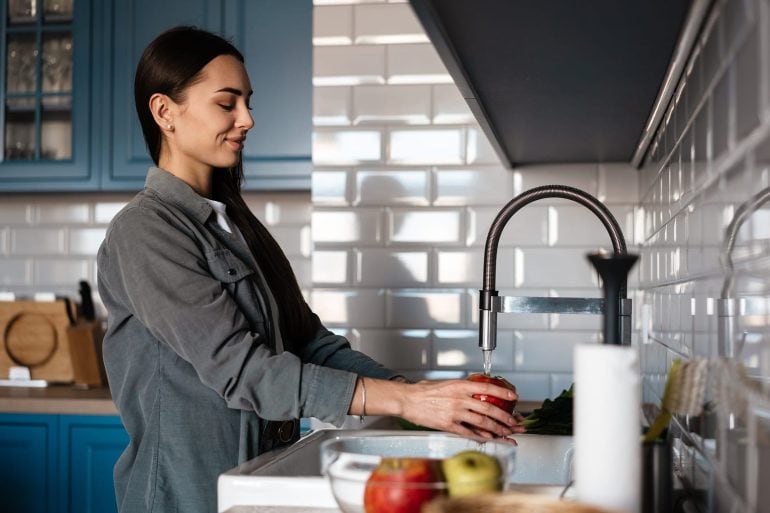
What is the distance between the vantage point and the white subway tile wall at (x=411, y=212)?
229 centimetres

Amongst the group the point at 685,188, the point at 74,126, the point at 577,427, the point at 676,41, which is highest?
the point at 74,126

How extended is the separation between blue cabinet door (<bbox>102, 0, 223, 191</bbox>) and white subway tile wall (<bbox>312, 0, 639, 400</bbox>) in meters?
0.77

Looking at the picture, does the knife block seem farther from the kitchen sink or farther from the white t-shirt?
the kitchen sink

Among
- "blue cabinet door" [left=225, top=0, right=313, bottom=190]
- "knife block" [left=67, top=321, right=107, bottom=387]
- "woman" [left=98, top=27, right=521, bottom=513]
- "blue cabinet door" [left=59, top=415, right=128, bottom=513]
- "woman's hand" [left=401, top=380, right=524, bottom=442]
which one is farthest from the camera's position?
"knife block" [left=67, top=321, right=107, bottom=387]

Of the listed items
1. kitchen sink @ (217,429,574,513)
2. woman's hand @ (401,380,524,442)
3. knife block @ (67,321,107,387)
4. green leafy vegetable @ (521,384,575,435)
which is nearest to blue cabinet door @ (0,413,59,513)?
knife block @ (67,321,107,387)

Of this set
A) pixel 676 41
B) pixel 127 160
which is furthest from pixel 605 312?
pixel 127 160

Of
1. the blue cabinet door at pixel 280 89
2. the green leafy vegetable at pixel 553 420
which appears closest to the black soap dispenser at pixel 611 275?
the green leafy vegetable at pixel 553 420

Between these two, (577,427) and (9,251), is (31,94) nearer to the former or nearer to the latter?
(9,251)

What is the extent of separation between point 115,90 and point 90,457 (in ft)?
3.75

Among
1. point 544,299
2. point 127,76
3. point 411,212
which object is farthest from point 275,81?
point 544,299

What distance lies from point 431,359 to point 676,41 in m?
1.36

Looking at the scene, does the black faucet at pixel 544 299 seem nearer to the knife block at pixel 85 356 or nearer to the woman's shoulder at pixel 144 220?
the woman's shoulder at pixel 144 220

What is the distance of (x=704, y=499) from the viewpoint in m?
0.95

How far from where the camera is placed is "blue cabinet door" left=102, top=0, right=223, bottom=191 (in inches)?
114
